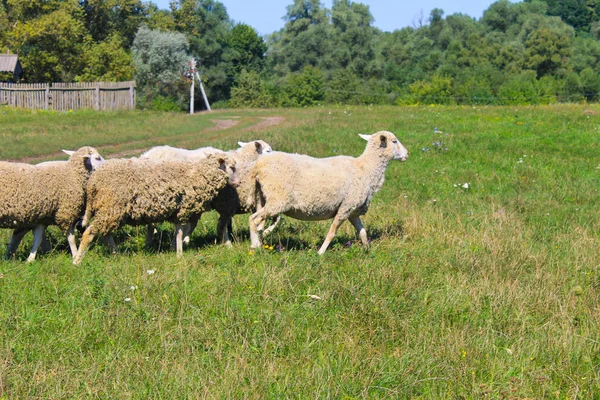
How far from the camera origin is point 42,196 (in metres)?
7.93

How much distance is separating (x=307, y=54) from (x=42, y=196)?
65396 mm

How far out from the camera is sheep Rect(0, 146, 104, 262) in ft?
25.3

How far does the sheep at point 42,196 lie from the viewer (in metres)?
7.71

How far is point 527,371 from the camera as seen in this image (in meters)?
5.38

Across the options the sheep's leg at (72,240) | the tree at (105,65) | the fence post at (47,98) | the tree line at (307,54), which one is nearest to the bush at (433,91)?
the tree line at (307,54)

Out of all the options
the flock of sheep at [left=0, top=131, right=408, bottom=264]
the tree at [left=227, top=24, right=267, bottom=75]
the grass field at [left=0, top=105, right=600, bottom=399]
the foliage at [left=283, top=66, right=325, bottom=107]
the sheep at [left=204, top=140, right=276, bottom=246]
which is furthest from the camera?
the tree at [left=227, top=24, right=267, bottom=75]

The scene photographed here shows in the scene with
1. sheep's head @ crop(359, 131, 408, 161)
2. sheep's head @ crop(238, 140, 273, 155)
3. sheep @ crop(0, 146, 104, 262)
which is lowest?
sheep @ crop(0, 146, 104, 262)

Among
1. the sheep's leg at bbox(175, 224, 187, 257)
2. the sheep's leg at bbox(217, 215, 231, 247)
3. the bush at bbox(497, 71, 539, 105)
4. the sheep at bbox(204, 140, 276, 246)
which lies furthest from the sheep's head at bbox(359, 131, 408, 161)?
the bush at bbox(497, 71, 539, 105)

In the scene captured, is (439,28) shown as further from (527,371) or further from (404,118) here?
(527,371)

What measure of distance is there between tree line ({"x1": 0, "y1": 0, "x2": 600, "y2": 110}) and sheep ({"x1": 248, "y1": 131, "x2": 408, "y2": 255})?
37963 mm

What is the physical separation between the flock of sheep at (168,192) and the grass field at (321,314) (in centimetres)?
39

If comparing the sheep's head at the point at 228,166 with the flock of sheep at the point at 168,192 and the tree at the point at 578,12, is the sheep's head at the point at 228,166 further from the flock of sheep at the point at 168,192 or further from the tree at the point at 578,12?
the tree at the point at 578,12

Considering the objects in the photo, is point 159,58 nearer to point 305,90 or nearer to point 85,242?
point 305,90

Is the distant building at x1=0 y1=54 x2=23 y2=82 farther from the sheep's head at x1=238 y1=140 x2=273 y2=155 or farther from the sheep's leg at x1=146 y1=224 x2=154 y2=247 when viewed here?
the sheep's leg at x1=146 y1=224 x2=154 y2=247
